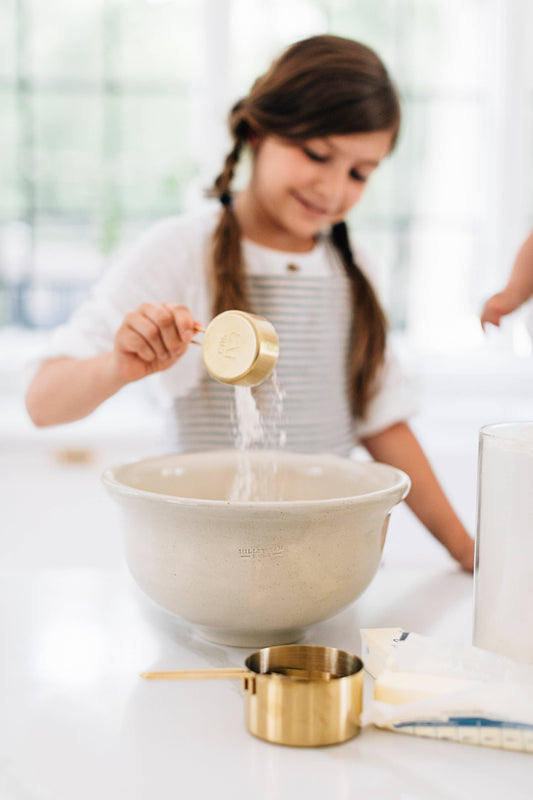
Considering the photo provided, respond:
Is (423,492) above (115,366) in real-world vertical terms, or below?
below

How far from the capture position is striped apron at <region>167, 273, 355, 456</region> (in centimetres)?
127

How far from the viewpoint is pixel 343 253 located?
1.40 meters

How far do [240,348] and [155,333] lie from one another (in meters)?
0.17

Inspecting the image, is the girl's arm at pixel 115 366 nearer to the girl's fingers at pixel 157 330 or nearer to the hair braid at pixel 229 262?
the girl's fingers at pixel 157 330

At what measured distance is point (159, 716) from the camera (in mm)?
545

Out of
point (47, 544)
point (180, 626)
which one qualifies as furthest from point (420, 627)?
point (47, 544)

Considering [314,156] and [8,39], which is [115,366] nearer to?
[314,156]

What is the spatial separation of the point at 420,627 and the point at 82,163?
6.64 feet

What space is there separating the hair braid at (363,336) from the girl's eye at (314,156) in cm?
24

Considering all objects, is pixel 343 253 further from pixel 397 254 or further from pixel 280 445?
pixel 397 254

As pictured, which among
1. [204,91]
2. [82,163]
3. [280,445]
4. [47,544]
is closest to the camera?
[280,445]

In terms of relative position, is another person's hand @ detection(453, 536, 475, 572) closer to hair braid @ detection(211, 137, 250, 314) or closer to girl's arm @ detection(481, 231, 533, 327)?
girl's arm @ detection(481, 231, 533, 327)

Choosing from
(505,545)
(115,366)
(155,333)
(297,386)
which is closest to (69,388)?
(115,366)

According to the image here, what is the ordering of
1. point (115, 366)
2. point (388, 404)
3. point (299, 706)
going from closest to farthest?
point (299, 706) → point (115, 366) → point (388, 404)
